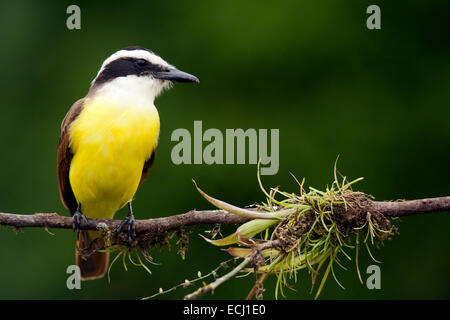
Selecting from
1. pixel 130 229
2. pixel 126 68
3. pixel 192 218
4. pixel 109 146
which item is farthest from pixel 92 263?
pixel 192 218

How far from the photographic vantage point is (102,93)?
4.48 m

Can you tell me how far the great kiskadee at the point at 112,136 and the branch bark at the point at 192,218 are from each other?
1.77 feet

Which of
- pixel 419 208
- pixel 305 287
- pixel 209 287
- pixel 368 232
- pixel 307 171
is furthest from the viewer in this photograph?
pixel 307 171

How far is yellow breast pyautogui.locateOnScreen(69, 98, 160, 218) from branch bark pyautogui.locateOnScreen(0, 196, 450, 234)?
1.86ft

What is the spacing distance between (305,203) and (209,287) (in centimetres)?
78

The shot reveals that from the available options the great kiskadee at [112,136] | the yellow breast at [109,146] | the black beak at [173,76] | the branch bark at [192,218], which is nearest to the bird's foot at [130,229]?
the branch bark at [192,218]

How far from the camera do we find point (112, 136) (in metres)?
4.24

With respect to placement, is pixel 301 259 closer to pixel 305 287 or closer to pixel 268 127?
pixel 305 287

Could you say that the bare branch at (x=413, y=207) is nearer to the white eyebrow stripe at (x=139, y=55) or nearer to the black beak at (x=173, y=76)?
the black beak at (x=173, y=76)

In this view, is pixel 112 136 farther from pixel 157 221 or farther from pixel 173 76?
pixel 157 221

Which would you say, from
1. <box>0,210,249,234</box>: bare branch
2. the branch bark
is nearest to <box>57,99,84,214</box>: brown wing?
the branch bark

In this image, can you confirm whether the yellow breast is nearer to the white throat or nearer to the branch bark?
the white throat

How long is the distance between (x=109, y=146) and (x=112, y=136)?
65 millimetres

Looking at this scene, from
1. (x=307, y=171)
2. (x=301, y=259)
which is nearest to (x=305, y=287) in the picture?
(x=307, y=171)
